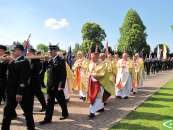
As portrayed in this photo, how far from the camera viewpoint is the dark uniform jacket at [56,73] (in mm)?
11445

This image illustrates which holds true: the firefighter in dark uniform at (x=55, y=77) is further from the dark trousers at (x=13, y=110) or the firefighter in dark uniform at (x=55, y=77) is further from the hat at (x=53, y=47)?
the dark trousers at (x=13, y=110)

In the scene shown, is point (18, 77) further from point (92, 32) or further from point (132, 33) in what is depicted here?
point (92, 32)

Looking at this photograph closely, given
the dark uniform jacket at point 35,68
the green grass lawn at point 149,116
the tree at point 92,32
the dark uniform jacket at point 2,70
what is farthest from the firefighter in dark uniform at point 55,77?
the tree at point 92,32

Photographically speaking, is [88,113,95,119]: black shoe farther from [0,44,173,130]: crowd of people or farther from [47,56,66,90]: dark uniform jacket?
[47,56,66,90]: dark uniform jacket

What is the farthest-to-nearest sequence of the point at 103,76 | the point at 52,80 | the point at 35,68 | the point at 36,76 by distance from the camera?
1. the point at 103,76
2. the point at 35,68
3. the point at 36,76
4. the point at 52,80

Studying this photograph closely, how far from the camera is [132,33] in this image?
86688 millimetres

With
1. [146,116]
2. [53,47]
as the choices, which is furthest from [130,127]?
[53,47]

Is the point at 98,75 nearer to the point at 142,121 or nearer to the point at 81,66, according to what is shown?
the point at 142,121

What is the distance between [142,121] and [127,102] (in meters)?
4.39

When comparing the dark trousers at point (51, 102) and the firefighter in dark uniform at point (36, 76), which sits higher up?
the firefighter in dark uniform at point (36, 76)

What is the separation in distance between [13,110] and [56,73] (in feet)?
7.21

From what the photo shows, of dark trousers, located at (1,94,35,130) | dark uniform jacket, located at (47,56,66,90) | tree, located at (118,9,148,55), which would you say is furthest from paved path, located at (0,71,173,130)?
tree, located at (118,9,148,55)

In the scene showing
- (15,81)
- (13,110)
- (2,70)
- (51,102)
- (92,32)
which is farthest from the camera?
(92,32)

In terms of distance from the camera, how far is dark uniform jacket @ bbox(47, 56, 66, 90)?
11445 mm
